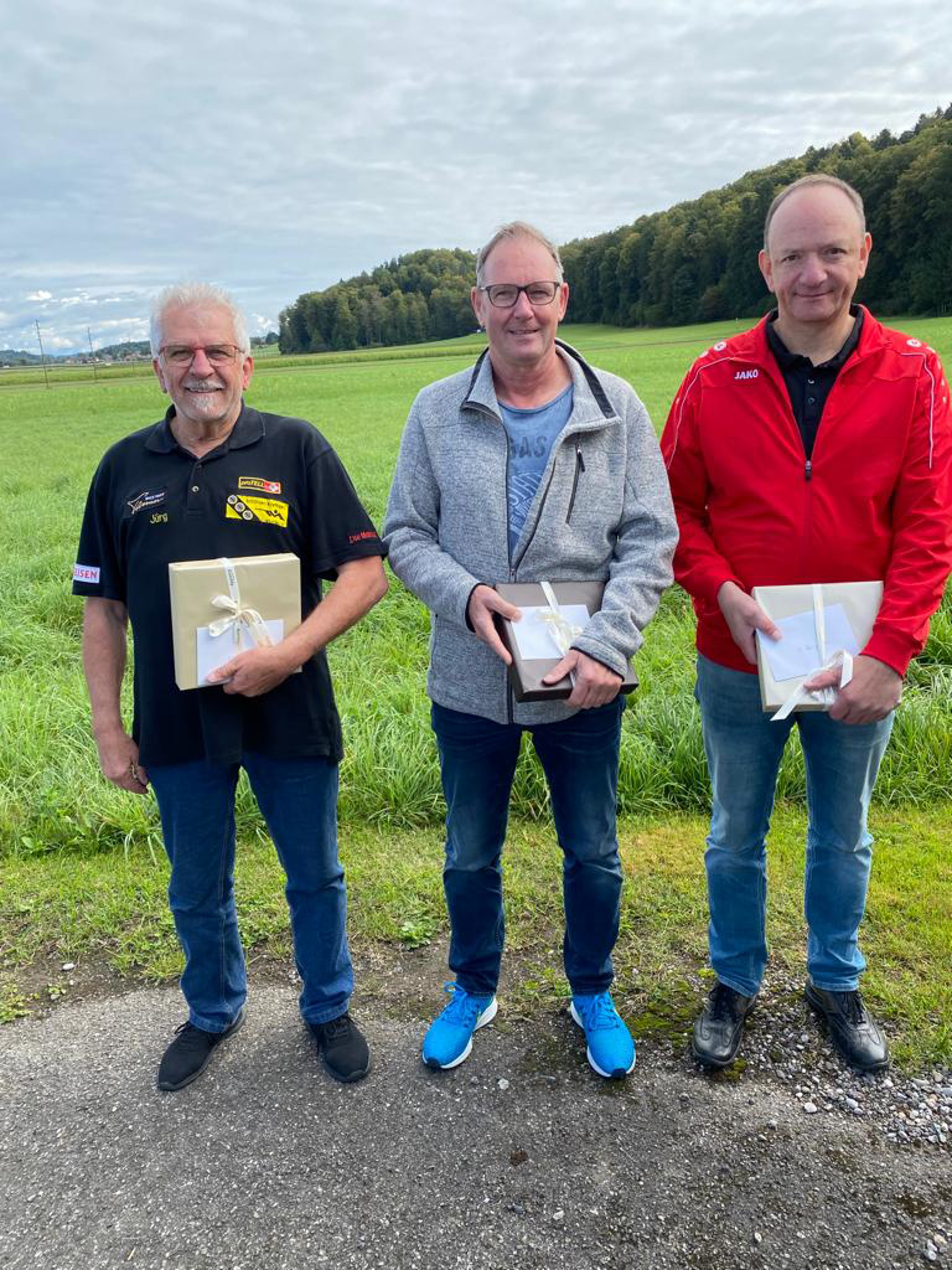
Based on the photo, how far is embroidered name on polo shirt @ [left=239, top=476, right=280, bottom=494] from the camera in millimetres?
2658

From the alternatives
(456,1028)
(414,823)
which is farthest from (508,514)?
(414,823)

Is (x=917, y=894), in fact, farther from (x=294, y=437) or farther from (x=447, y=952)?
(x=294, y=437)

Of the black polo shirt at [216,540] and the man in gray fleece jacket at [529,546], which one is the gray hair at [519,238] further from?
the black polo shirt at [216,540]

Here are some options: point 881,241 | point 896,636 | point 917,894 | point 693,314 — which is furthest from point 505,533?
point 693,314

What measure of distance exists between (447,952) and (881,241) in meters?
70.1

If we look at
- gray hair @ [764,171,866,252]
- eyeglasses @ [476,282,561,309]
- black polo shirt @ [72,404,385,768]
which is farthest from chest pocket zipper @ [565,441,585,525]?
gray hair @ [764,171,866,252]

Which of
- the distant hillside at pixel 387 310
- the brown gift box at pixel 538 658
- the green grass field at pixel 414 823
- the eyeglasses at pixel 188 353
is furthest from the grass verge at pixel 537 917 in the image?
the distant hillside at pixel 387 310

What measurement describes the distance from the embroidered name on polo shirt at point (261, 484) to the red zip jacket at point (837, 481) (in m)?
1.35

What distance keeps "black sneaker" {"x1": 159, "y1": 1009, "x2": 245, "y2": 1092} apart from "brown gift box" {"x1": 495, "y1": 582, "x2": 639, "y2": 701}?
1.70 m

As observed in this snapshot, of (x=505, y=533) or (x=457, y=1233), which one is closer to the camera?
(x=457, y=1233)

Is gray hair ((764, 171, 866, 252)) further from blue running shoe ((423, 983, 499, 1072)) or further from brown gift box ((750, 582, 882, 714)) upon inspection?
blue running shoe ((423, 983, 499, 1072))

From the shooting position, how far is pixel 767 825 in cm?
301

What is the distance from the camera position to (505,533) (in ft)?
8.72

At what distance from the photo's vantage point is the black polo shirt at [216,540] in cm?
263
